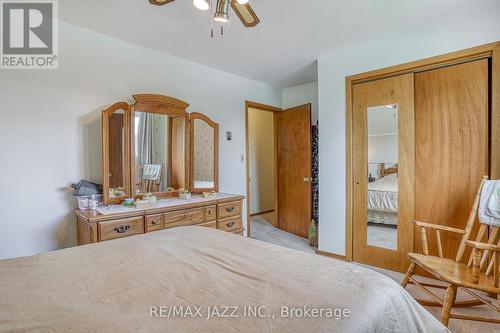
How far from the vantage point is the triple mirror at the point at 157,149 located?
2473 mm

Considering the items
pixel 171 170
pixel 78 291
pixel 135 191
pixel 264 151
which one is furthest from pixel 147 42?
pixel 264 151

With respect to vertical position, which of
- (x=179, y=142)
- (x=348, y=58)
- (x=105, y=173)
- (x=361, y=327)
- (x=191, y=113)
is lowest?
(x=361, y=327)

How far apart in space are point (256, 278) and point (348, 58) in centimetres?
287

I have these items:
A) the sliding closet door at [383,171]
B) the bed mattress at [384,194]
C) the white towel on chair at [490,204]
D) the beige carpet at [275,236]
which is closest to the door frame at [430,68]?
the sliding closet door at [383,171]

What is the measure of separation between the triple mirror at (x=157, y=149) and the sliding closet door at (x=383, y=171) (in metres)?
1.76

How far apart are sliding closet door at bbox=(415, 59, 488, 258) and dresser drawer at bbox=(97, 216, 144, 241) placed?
107 inches

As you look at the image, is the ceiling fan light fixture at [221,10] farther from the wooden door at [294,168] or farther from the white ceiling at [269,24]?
the wooden door at [294,168]

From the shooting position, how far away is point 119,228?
6.87ft

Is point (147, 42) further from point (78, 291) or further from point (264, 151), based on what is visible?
point (264, 151)

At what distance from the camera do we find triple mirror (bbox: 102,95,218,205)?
Answer: 2.47 metres

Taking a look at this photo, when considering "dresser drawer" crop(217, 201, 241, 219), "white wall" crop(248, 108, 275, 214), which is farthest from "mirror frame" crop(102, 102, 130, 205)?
"white wall" crop(248, 108, 275, 214)

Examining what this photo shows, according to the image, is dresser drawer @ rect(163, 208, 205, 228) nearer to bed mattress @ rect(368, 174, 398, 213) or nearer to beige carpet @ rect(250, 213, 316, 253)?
beige carpet @ rect(250, 213, 316, 253)

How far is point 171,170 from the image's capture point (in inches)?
116

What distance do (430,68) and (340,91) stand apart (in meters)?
0.88
